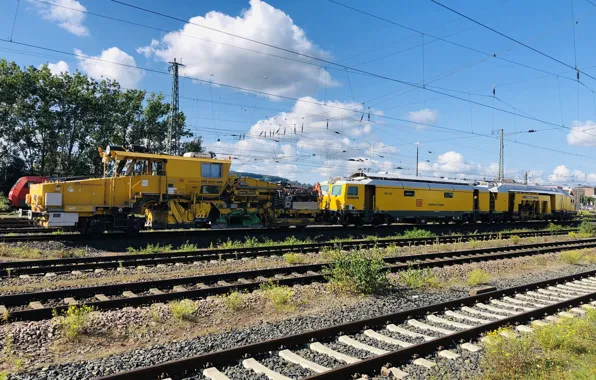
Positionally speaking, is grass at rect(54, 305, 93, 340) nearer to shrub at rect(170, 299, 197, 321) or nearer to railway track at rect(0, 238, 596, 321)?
railway track at rect(0, 238, 596, 321)

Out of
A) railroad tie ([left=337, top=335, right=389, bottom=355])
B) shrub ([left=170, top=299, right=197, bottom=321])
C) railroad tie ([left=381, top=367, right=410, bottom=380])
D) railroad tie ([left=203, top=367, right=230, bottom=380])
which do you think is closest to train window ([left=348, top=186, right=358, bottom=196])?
shrub ([left=170, top=299, right=197, bottom=321])

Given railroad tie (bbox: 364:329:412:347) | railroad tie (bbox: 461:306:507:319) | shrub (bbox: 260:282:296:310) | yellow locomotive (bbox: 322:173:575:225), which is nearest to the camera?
railroad tie (bbox: 364:329:412:347)

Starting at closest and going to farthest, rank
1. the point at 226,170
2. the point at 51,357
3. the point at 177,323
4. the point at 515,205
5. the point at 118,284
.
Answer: the point at 51,357 < the point at 177,323 < the point at 118,284 < the point at 226,170 < the point at 515,205

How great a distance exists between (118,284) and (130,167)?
838cm

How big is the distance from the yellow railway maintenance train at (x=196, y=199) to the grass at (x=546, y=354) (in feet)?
42.9

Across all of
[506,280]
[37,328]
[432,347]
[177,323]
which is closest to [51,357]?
[37,328]

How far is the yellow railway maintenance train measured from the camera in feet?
48.5

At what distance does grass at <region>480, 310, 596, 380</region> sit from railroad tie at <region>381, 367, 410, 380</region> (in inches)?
34.9

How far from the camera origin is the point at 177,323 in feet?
22.0

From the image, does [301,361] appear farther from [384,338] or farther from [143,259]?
[143,259]

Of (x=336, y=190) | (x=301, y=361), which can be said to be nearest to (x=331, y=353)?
(x=301, y=361)

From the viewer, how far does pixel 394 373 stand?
4902 mm

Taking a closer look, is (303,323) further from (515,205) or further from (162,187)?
(515,205)

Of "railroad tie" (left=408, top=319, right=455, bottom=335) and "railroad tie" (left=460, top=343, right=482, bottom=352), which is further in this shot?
"railroad tie" (left=408, top=319, right=455, bottom=335)
